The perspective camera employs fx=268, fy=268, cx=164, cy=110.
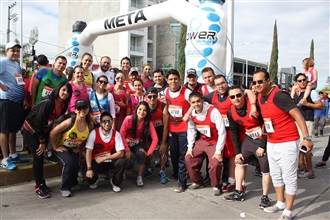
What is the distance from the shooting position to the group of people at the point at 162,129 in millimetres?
3152


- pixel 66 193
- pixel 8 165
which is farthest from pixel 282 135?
pixel 8 165

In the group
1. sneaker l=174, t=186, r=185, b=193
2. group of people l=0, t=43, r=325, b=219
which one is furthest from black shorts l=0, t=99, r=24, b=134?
sneaker l=174, t=186, r=185, b=193

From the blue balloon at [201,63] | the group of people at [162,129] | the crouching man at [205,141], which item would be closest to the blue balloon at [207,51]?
the blue balloon at [201,63]

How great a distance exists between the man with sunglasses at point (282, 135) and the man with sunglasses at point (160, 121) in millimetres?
1638

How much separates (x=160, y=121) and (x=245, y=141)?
1467 mm

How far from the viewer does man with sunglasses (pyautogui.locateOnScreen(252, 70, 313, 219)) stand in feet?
9.68

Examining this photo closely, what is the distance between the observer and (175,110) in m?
4.18

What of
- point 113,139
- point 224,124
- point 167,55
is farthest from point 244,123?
point 167,55

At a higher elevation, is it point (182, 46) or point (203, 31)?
point (182, 46)

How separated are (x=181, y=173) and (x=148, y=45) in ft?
107

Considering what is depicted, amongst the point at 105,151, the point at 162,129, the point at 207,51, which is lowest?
the point at 105,151

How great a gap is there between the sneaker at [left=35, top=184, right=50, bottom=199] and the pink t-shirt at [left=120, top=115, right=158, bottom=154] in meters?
1.24

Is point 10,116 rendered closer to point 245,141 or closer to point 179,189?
point 179,189

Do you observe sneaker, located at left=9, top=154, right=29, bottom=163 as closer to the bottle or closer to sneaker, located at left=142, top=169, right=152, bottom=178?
sneaker, located at left=142, top=169, right=152, bottom=178
